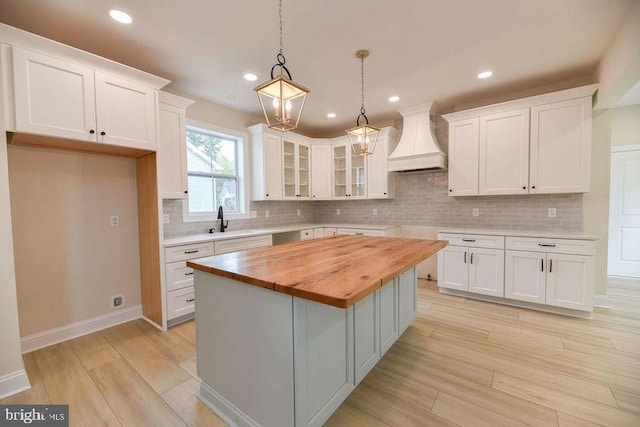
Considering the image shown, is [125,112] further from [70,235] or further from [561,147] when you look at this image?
[561,147]

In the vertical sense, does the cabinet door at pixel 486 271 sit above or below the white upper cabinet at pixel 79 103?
below

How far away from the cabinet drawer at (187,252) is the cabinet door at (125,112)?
1062 mm

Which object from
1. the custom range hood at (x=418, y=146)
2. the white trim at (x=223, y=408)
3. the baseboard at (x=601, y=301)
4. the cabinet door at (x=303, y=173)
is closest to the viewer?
the white trim at (x=223, y=408)

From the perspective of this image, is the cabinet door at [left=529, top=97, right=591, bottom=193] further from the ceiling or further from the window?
the window

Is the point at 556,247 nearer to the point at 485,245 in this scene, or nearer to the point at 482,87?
the point at 485,245

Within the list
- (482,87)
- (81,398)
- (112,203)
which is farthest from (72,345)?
(482,87)

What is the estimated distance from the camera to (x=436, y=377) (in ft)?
6.56

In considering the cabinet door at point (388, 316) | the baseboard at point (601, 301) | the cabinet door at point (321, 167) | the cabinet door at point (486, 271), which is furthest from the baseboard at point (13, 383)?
the baseboard at point (601, 301)

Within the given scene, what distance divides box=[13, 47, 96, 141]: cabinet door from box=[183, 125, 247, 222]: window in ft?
4.38

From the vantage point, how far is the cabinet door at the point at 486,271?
3.32m

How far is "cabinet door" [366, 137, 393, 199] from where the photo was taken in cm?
445

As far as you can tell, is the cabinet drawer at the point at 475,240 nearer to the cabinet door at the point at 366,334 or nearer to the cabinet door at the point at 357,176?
the cabinet door at the point at 357,176

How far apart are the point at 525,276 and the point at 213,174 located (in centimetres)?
428

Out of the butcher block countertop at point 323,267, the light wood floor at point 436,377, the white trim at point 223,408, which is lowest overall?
the light wood floor at point 436,377
